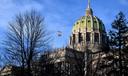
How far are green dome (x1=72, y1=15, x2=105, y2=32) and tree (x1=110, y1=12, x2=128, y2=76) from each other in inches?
3274

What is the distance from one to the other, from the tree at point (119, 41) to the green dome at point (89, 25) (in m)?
83.2

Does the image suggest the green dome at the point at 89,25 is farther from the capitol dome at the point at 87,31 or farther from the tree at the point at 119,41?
the tree at the point at 119,41

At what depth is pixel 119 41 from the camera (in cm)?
4566

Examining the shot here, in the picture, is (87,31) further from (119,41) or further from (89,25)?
(119,41)

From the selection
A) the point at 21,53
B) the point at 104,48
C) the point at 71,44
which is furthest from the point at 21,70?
the point at 71,44

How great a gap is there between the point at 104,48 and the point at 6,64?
10.2 m

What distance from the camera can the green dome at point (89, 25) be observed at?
428 feet

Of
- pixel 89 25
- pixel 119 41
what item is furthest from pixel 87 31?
pixel 119 41

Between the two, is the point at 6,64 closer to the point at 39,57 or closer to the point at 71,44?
the point at 39,57

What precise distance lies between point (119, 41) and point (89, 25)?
3384 inches

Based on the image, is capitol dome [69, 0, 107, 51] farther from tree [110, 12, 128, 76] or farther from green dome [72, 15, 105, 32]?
tree [110, 12, 128, 76]

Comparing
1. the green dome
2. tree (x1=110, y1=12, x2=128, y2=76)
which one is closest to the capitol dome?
the green dome

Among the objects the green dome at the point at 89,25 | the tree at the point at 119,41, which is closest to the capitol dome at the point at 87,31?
the green dome at the point at 89,25

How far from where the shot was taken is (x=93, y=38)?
127 metres
